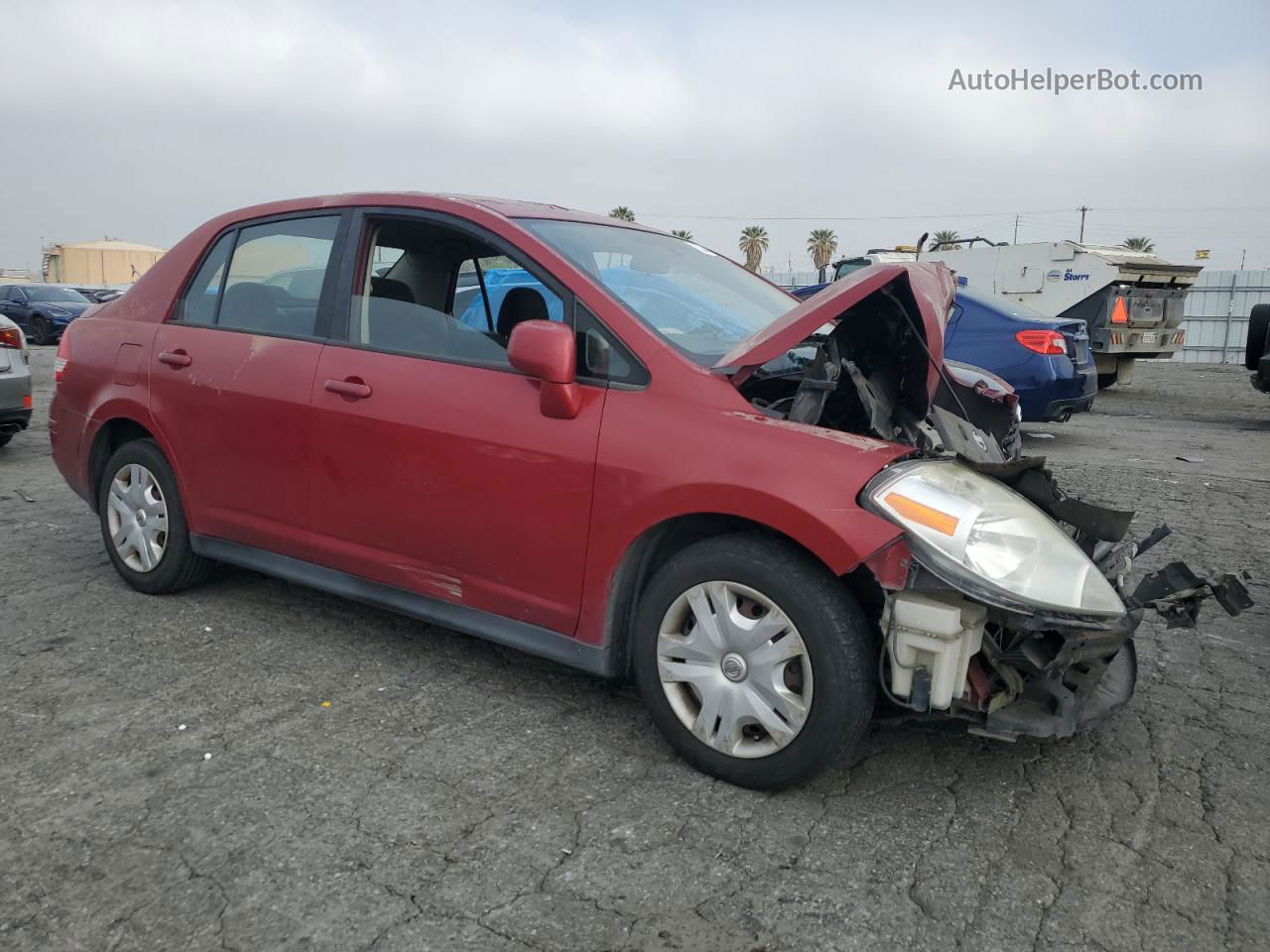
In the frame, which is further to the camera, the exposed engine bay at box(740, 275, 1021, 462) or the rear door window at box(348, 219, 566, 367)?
the rear door window at box(348, 219, 566, 367)

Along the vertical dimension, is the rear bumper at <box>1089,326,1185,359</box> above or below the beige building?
below

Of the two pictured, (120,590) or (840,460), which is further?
(120,590)

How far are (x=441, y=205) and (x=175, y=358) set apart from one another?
55.5 inches

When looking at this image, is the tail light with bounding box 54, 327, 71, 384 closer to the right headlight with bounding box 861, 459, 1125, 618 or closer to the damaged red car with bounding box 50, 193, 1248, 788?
the damaged red car with bounding box 50, 193, 1248, 788

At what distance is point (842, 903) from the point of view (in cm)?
227

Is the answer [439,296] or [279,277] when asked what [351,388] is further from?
[279,277]

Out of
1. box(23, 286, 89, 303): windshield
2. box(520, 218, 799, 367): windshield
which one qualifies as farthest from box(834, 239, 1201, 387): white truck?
box(23, 286, 89, 303): windshield

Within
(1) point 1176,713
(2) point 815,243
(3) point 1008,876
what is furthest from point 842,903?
(2) point 815,243

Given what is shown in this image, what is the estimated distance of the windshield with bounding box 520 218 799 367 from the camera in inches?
126

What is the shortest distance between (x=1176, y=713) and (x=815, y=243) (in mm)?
63938

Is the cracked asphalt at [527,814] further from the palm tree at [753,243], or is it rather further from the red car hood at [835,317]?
the palm tree at [753,243]

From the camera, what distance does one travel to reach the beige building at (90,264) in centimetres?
5331

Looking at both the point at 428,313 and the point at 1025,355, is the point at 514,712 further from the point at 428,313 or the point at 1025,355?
the point at 1025,355

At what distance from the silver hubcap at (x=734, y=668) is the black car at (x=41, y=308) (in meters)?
24.2
